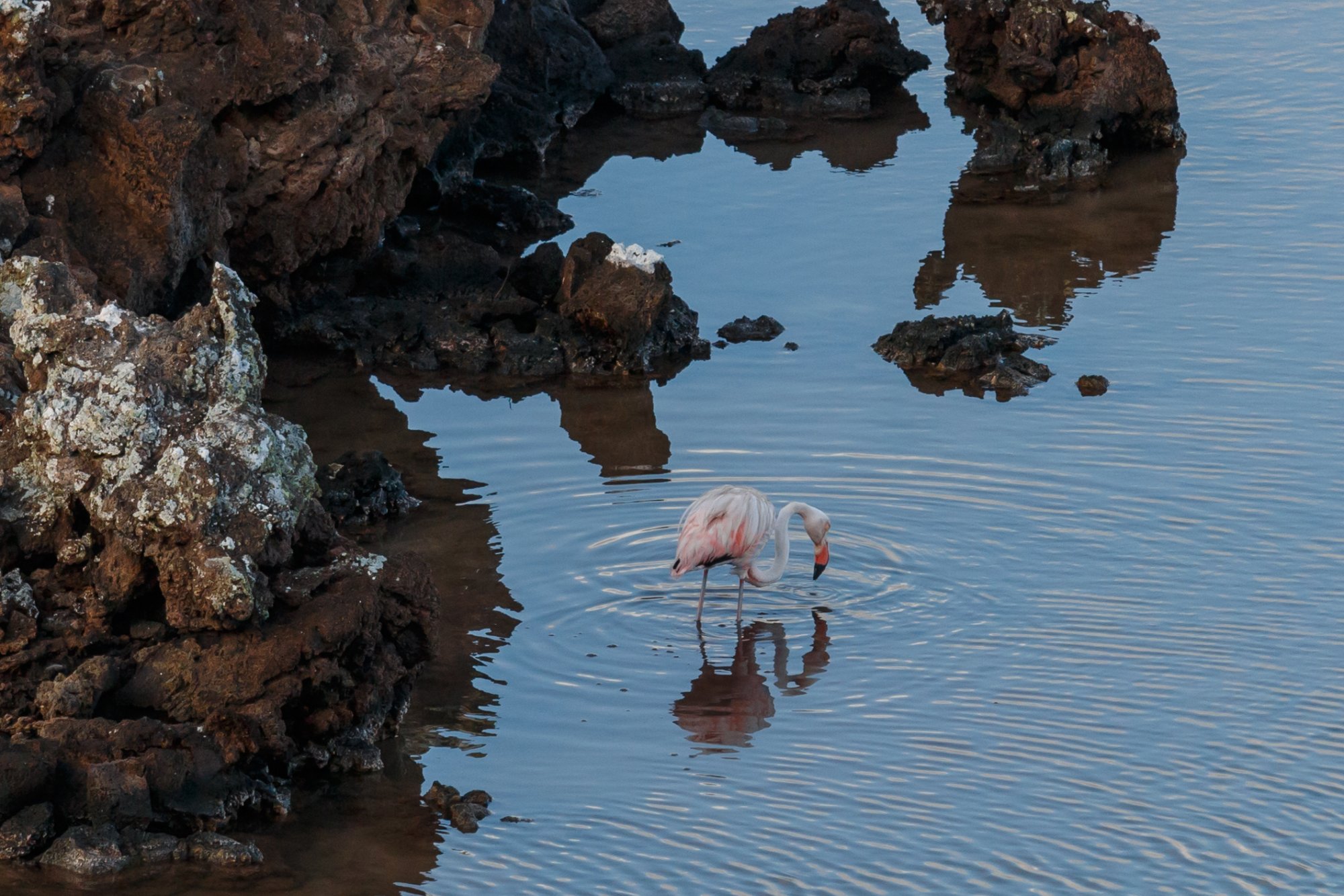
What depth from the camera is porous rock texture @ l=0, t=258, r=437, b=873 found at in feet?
27.7

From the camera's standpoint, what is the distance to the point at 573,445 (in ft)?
46.3

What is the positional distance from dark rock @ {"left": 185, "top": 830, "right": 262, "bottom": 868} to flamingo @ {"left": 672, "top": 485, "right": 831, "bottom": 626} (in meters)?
3.81

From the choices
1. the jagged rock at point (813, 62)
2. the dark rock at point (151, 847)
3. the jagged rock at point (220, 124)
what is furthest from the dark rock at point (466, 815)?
the jagged rock at point (813, 62)

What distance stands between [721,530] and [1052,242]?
8.57 metres

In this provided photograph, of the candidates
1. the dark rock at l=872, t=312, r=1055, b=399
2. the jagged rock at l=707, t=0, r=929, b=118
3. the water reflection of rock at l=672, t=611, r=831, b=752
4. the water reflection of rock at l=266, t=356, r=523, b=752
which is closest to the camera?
the water reflection of rock at l=672, t=611, r=831, b=752

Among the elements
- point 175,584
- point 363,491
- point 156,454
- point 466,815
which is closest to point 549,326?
point 363,491

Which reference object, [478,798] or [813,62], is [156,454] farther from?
[813,62]

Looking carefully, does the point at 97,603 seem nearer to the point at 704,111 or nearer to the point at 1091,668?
the point at 1091,668

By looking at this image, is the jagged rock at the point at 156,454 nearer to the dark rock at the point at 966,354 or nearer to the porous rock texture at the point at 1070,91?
the dark rock at the point at 966,354

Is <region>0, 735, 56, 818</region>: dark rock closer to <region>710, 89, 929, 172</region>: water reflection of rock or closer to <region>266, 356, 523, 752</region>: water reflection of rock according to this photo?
<region>266, 356, 523, 752</region>: water reflection of rock

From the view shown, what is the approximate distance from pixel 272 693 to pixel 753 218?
1149 cm

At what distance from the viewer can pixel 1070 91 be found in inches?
827

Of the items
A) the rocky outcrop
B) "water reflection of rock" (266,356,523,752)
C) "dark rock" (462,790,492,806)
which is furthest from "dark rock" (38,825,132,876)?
the rocky outcrop

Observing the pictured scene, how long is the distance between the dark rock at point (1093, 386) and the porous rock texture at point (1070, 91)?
611 cm
